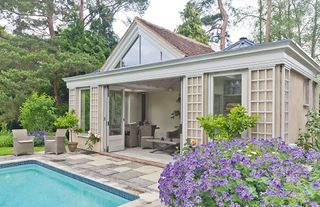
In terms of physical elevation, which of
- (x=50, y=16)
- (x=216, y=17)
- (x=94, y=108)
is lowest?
(x=94, y=108)

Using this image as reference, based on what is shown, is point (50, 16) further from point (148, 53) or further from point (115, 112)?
point (148, 53)

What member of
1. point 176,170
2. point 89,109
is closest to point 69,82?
point 89,109

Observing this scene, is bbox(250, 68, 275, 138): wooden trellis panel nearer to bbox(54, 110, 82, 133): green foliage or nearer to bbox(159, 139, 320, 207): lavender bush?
bbox(159, 139, 320, 207): lavender bush

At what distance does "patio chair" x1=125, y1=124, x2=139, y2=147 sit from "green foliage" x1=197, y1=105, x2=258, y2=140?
6099 mm

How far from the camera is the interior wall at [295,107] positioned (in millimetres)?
6164

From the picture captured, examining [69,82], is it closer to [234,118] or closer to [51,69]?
[51,69]

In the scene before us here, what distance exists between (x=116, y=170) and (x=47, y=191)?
73.9 inches

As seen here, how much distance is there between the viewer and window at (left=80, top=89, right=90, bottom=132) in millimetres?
10891

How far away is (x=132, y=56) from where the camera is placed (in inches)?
395

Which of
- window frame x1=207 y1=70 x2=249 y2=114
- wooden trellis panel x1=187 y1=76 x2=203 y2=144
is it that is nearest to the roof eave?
window frame x1=207 y1=70 x2=249 y2=114

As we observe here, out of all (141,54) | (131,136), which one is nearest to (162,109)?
(131,136)

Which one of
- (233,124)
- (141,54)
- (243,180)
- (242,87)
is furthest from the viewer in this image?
(141,54)

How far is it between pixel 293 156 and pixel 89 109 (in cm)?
913

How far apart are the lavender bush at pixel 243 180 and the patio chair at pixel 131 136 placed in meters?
8.26
